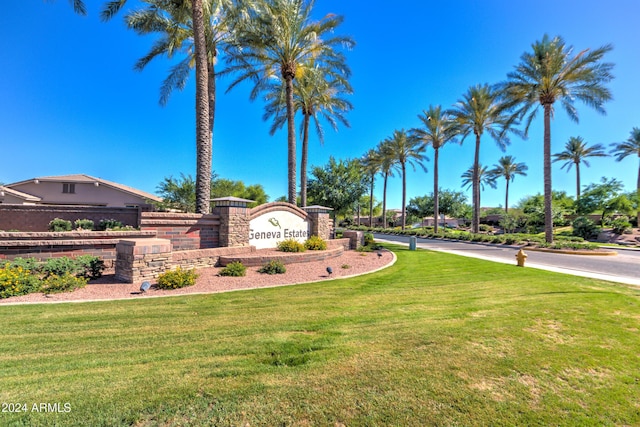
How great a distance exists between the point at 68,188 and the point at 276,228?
22368 mm

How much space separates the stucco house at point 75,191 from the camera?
22.6 m

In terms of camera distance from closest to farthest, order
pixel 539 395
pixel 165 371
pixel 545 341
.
→ pixel 539 395
pixel 165 371
pixel 545 341

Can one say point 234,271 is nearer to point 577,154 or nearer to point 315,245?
point 315,245

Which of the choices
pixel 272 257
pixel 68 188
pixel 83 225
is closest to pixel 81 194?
pixel 68 188

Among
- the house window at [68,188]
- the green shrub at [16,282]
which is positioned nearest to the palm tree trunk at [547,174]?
the green shrub at [16,282]

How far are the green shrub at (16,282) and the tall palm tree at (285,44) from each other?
11.5m

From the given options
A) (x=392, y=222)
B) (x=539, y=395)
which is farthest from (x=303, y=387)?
(x=392, y=222)

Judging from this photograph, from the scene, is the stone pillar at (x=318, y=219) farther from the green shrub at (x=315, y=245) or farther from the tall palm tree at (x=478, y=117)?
the tall palm tree at (x=478, y=117)

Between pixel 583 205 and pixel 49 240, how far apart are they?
42.8 m

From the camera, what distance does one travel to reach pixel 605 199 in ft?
94.9

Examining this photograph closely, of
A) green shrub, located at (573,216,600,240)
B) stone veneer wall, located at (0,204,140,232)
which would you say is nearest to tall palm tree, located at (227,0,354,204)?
stone veneer wall, located at (0,204,140,232)

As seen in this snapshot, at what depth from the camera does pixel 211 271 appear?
28.8ft

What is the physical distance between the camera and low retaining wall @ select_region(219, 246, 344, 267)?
9492 mm

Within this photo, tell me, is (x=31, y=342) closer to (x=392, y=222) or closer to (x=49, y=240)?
(x=49, y=240)
